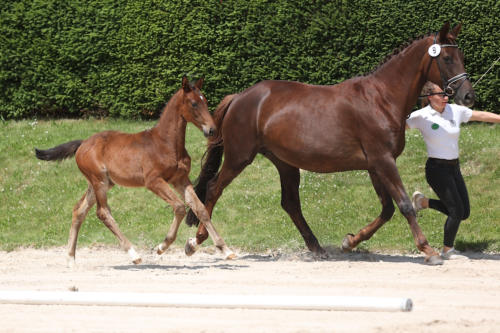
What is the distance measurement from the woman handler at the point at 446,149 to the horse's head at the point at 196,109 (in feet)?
7.28

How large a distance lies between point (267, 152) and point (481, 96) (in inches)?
208

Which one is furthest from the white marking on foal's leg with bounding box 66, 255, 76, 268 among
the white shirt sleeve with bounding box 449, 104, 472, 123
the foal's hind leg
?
the white shirt sleeve with bounding box 449, 104, 472, 123

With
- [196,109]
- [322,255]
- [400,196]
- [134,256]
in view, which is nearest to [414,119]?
[400,196]

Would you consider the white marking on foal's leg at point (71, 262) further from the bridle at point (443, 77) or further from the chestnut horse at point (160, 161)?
the bridle at point (443, 77)

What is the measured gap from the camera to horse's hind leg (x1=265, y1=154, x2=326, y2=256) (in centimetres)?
942

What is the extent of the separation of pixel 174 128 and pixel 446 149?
9.19ft

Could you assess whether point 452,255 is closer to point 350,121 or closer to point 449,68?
point 350,121

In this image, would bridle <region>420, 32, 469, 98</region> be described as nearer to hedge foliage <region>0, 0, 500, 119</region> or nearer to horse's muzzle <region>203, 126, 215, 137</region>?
horse's muzzle <region>203, 126, 215, 137</region>

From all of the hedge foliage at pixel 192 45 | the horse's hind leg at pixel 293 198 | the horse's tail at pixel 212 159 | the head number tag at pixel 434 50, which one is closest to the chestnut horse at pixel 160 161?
the horse's tail at pixel 212 159

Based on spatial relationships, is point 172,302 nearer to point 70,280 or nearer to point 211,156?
point 70,280

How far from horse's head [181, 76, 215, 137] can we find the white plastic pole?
255cm

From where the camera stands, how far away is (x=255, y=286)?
7117 mm

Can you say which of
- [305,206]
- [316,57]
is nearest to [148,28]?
[316,57]

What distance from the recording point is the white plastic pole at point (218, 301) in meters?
5.60
